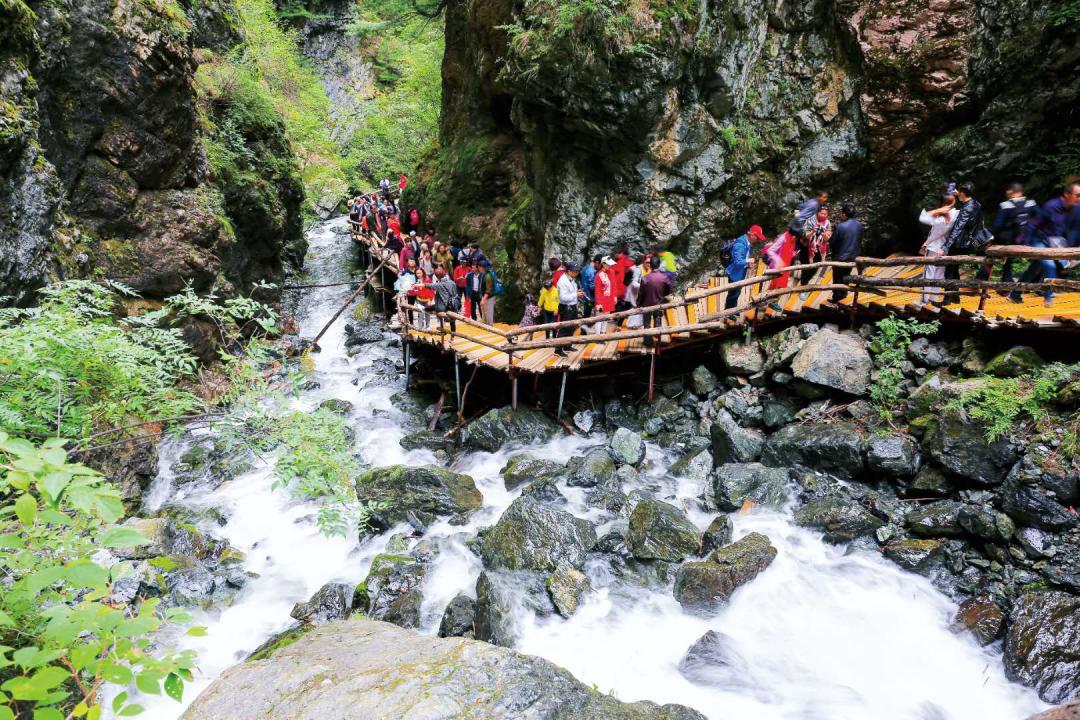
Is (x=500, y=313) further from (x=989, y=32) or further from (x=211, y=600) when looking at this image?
(x=989, y=32)

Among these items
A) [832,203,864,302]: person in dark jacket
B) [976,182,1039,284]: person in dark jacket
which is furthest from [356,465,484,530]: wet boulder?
[976,182,1039,284]: person in dark jacket

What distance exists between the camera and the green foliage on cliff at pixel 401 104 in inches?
830

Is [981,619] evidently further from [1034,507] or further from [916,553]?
[1034,507]

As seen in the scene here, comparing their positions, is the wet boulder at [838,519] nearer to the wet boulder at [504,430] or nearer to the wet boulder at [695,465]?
the wet boulder at [695,465]

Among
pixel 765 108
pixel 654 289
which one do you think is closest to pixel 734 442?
pixel 654 289

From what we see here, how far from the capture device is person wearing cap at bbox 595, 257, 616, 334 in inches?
462

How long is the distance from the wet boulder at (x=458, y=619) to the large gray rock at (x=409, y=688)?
275cm

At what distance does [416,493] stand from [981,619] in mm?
7835

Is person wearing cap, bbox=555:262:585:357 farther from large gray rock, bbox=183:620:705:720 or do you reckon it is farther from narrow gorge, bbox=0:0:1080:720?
large gray rock, bbox=183:620:705:720

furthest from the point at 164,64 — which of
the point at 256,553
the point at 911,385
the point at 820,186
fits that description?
the point at 911,385

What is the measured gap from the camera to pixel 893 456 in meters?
7.93

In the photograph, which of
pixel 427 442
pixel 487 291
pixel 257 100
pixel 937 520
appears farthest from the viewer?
pixel 257 100

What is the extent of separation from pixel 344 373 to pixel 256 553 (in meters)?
7.37

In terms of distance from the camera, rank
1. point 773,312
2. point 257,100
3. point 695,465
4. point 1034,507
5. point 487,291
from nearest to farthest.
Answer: point 1034,507 < point 695,465 < point 773,312 < point 487,291 < point 257,100
